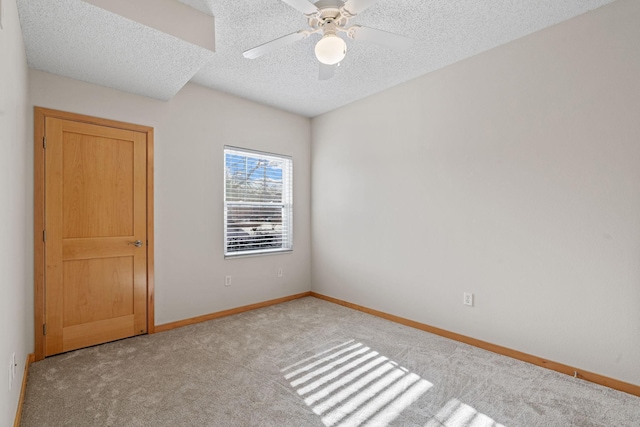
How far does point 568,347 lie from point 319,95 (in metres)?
3.37

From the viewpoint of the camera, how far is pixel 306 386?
2.26m

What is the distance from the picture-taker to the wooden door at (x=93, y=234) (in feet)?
9.05

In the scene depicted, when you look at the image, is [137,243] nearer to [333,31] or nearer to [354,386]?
[354,386]

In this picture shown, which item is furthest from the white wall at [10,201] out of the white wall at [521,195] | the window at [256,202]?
the white wall at [521,195]

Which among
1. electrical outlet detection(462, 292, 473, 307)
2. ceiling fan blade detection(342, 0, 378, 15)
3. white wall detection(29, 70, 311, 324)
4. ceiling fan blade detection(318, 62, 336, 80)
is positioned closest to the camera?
ceiling fan blade detection(342, 0, 378, 15)

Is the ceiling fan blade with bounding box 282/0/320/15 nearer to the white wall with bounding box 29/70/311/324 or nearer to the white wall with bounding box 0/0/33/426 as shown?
the white wall with bounding box 0/0/33/426

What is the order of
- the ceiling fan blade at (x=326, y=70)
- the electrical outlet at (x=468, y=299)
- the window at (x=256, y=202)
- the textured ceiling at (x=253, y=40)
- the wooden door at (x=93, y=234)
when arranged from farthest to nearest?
the window at (x=256, y=202) → the electrical outlet at (x=468, y=299) → the wooden door at (x=93, y=234) → the ceiling fan blade at (x=326, y=70) → the textured ceiling at (x=253, y=40)

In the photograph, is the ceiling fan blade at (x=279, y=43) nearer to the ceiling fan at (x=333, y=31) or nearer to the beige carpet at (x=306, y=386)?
the ceiling fan at (x=333, y=31)

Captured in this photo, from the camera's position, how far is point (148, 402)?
2.07m

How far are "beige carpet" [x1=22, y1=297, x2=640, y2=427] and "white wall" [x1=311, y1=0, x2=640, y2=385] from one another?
418 mm

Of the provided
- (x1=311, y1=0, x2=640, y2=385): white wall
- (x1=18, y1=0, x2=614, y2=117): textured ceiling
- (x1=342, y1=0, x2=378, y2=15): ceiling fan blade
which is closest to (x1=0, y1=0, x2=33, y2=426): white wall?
(x1=18, y1=0, x2=614, y2=117): textured ceiling

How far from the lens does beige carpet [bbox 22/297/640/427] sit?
1.92 meters

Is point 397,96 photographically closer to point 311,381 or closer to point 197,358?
point 311,381

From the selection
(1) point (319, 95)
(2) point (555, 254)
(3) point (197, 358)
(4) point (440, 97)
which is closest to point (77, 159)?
(3) point (197, 358)
